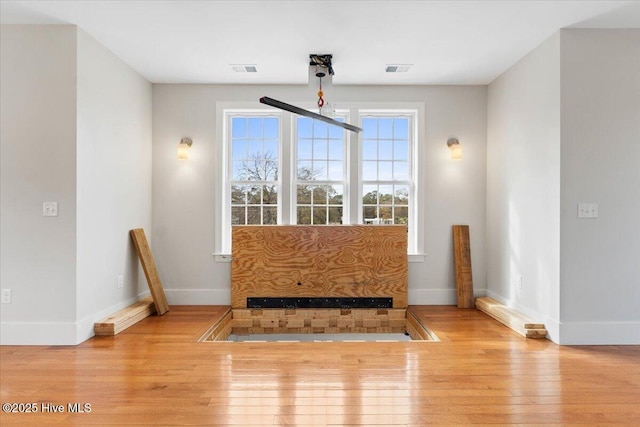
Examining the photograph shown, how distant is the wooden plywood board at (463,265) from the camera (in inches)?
192

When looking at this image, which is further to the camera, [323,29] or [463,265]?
[463,265]

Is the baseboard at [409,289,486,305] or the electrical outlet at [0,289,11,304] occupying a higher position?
the electrical outlet at [0,289,11,304]

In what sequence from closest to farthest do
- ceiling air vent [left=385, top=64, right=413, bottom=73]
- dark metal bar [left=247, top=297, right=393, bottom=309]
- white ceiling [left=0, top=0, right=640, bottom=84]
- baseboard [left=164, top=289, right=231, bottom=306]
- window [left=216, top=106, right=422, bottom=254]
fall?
white ceiling [left=0, top=0, right=640, bottom=84], ceiling air vent [left=385, top=64, right=413, bottom=73], dark metal bar [left=247, top=297, right=393, bottom=309], baseboard [left=164, top=289, right=231, bottom=306], window [left=216, top=106, right=422, bottom=254]

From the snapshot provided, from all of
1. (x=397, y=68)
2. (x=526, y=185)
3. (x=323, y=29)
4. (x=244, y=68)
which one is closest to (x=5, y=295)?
(x=244, y=68)

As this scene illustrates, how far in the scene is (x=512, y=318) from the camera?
3.97 meters

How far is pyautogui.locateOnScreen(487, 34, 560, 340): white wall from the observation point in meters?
3.63

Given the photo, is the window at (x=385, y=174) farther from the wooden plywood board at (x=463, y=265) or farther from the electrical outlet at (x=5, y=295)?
the electrical outlet at (x=5, y=295)

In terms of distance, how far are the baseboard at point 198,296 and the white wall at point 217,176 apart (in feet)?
0.04

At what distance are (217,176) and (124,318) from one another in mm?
1963

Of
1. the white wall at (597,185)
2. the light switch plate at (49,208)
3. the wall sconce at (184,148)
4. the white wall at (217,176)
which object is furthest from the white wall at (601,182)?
the light switch plate at (49,208)

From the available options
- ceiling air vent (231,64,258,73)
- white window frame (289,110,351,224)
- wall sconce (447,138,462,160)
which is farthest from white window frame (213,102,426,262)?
ceiling air vent (231,64,258,73)

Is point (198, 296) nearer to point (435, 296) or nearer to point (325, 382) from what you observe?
point (325, 382)

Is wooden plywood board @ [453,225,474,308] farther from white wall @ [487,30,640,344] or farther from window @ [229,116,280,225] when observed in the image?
window @ [229,116,280,225]

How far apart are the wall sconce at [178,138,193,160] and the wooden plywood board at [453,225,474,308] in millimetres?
3505
